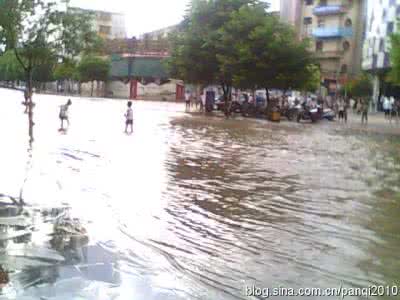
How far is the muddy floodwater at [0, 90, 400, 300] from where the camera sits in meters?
5.95

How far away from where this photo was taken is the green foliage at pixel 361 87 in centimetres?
6438

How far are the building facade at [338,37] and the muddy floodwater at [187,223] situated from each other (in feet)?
197

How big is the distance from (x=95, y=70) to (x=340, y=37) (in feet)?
102

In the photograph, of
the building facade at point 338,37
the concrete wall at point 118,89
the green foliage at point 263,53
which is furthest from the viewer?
the concrete wall at point 118,89

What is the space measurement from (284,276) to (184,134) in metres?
18.6

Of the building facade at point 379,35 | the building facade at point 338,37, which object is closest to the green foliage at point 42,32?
the building facade at point 379,35

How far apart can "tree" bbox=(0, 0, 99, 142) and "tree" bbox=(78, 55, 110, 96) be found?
6081cm

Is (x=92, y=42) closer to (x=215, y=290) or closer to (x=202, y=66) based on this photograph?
(x=215, y=290)

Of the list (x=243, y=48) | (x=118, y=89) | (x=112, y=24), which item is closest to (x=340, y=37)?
(x=118, y=89)

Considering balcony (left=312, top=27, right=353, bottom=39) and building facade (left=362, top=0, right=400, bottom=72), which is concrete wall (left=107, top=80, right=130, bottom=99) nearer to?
balcony (left=312, top=27, right=353, bottom=39)

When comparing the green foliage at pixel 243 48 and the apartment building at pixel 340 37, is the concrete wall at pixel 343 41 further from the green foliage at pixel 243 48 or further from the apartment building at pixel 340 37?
the green foliage at pixel 243 48

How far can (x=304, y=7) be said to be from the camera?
8138 centimetres

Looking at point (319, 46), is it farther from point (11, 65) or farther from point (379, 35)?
point (11, 65)

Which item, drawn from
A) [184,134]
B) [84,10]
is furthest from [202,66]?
[84,10]
